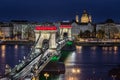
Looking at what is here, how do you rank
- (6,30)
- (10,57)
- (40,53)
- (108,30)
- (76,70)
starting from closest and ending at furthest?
(76,70) < (40,53) < (10,57) < (6,30) < (108,30)

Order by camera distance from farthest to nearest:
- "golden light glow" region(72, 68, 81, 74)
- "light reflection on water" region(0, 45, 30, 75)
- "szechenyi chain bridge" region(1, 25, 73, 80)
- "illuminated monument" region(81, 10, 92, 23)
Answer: "illuminated monument" region(81, 10, 92, 23), "light reflection on water" region(0, 45, 30, 75), "golden light glow" region(72, 68, 81, 74), "szechenyi chain bridge" region(1, 25, 73, 80)

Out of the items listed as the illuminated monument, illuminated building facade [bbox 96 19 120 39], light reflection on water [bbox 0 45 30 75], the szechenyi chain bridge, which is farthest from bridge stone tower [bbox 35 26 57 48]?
the illuminated monument

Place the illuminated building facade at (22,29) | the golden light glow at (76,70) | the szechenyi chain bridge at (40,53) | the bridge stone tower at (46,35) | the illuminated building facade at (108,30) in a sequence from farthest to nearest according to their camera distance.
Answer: the illuminated building facade at (108,30), the illuminated building facade at (22,29), the bridge stone tower at (46,35), the golden light glow at (76,70), the szechenyi chain bridge at (40,53)

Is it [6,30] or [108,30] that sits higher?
[6,30]

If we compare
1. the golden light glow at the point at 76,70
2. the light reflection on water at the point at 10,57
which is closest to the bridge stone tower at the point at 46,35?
the light reflection on water at the point at 10,57

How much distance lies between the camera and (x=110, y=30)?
100000 mm

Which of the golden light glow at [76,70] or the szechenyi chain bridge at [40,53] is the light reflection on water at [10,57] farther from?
the golden light glow at [76,70]

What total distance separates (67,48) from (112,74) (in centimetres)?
2860

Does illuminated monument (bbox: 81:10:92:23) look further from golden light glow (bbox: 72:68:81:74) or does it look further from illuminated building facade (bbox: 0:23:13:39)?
golden light glow (bbox: 72:68:81:74)

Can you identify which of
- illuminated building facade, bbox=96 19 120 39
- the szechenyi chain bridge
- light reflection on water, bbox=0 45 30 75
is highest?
the szechenyi chain bridge

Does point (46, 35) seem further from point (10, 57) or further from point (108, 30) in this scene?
point (108, 30)

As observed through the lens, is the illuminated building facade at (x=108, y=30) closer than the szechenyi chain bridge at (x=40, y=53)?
No

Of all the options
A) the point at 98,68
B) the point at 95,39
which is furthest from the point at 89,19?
→ the point at 98,68

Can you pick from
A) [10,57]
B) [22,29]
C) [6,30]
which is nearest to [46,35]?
[10,57]
